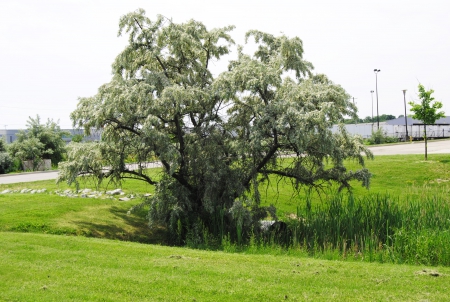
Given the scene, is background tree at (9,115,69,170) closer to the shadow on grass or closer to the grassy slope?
the grassy slope

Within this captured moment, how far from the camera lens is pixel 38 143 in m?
28.0

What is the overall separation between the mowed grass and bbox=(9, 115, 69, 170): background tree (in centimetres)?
2110

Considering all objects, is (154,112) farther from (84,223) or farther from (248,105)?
(84,223)

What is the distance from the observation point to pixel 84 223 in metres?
11.5

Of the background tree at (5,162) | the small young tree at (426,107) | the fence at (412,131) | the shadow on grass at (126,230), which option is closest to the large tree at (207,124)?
the shadow on grass at (126,230)

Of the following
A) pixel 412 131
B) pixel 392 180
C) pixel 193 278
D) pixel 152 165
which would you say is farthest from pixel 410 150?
pixel 193 278

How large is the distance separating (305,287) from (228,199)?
577cm

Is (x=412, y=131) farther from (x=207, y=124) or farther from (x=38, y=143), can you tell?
(x=207, y=124)

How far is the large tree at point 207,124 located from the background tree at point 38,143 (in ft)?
56.8

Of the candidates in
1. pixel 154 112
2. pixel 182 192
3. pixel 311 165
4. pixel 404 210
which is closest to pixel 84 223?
pixel 182 192

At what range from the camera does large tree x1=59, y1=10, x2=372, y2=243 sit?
10.8m

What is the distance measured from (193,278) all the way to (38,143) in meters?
24.4

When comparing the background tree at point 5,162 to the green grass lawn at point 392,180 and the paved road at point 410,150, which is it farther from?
the paved road at point 410,150

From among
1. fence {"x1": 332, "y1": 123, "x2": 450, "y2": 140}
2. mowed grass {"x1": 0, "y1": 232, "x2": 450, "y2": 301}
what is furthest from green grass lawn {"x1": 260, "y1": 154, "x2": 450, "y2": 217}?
fence {"x1": 332, "y1": 123, "x2": 450, "y2": 140}
